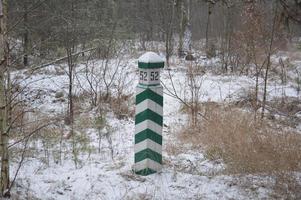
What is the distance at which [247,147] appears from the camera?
14.0 ft

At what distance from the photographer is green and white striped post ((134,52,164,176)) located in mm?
3686

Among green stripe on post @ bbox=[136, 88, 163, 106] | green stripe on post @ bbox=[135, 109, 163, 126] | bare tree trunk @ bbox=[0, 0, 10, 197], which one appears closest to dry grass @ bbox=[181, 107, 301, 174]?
green stripe on post @ bbox=[135, 109, 163, 126]

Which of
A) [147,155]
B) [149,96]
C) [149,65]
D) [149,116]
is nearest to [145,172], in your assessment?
[147,155]

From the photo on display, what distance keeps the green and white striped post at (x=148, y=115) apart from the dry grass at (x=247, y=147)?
0.83 meters

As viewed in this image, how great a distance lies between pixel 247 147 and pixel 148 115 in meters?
1.27

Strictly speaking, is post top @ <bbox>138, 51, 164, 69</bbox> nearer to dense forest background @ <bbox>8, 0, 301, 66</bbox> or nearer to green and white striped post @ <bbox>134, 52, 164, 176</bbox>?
green and white striped post @ <bbox>134, 52, 164, 176</bbox>

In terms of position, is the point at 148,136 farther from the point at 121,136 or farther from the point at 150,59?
the point at 121,136

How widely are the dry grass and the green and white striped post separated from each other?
2.72 feet

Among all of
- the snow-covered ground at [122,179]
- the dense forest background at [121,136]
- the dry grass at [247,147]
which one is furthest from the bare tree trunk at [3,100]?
the dry grass at [247,147]

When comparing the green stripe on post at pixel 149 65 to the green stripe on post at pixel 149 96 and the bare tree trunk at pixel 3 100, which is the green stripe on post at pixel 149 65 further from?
the bare tree trunk at pixel 3 100

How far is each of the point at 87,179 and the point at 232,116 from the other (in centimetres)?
303

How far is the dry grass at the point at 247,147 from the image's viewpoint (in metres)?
3.94

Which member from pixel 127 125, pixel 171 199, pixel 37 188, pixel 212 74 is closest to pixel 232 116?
pixel 127 125

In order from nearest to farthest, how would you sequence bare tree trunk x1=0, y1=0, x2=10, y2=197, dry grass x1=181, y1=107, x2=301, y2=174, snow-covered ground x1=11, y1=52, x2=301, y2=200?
bare tree trunk x1=0, y1=0, x2=10, y2=197 → snow-covered ground x1=11, y1=52, x2=301, y2=200 → dry grass x1=181, y1=107, x2=301, y2=174
